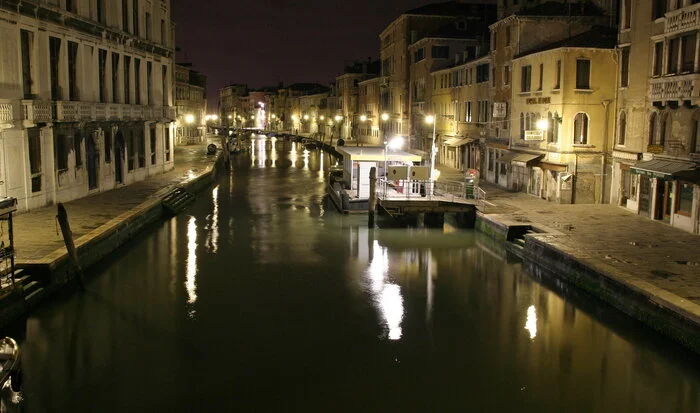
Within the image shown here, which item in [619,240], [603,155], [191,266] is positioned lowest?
[191,266]

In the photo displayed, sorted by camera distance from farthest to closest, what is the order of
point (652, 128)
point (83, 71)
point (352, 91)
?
point (352, 91), point (83, 71), point (652, 128)

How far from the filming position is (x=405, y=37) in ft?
215

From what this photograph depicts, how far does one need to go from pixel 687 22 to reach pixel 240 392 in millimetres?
19042

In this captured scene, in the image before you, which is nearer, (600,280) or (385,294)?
(600,280)

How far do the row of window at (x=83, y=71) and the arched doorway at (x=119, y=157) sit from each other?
1.97 m

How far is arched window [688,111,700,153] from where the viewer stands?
23.4m

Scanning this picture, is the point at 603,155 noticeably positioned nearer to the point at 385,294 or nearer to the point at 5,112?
the point at 385,294

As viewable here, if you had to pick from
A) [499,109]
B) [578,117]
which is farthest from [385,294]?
[499,109]

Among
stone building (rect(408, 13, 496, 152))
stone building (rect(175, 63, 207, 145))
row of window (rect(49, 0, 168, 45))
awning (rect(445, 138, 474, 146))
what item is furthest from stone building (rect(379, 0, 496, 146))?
row of window (rect(49, 0, 168, 45))

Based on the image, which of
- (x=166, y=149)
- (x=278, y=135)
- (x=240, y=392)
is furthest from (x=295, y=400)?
(x=278, y=135)

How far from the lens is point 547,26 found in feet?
114

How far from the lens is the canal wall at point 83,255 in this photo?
16.6 metres

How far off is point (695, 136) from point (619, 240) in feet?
15.9

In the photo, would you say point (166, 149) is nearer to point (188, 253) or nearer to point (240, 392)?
point (188, 253)
